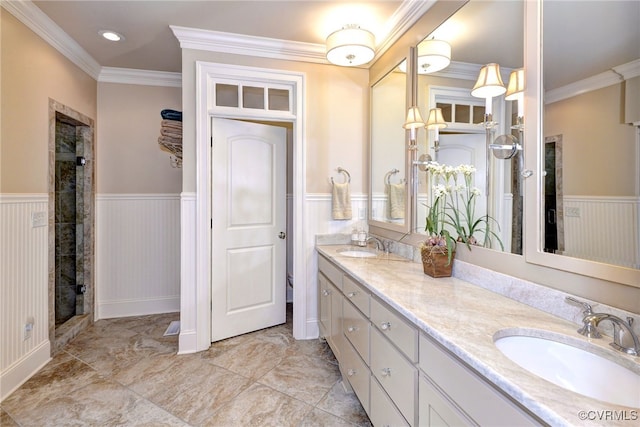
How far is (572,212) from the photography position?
1.12m

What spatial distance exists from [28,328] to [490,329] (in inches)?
112

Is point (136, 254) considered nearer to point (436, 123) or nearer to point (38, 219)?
point (38, 219)

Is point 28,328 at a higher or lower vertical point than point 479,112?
lower

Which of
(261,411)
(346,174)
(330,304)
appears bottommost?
(261,411)

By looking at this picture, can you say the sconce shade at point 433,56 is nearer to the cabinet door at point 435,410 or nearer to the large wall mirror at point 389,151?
the large wall mirror at point 389,151

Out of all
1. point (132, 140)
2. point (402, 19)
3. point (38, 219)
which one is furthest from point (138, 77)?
point (402, 19)

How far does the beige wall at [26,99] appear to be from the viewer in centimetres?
197

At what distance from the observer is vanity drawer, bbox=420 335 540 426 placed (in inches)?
29.3

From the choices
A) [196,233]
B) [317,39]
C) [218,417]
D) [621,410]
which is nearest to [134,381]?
[218,417]

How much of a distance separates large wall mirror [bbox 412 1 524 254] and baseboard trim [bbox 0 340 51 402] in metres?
2.81

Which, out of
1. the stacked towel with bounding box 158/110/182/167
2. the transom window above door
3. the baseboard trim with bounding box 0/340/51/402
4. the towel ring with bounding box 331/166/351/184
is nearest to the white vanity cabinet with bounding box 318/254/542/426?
the towel ring with bounding box 331/166/351/184

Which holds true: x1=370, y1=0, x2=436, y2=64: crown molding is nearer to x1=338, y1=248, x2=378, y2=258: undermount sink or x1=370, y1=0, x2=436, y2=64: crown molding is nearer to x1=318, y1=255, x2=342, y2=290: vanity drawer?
x1=338, y1=248, x2=378, y2=258: undermount sink

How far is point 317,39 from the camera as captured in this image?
2.53 meters

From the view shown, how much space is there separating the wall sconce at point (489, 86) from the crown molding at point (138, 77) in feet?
9.72
